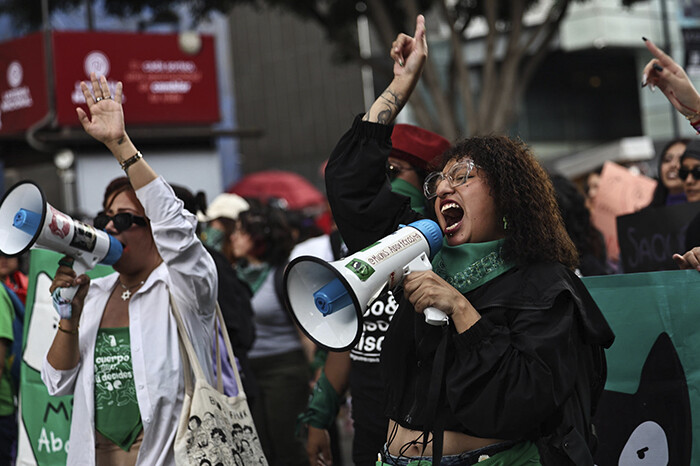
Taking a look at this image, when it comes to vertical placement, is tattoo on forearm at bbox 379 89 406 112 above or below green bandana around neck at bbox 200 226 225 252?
above

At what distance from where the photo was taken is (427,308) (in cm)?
249

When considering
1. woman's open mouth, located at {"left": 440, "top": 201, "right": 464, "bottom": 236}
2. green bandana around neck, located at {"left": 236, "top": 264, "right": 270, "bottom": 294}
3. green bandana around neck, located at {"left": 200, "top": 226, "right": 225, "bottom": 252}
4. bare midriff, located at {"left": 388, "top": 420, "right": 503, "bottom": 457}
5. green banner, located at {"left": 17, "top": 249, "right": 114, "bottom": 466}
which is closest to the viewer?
bare midriff, located at {"left": 388, "top": 420, "right": 503, "bottom": 457}

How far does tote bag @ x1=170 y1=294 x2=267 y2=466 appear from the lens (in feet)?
10.7

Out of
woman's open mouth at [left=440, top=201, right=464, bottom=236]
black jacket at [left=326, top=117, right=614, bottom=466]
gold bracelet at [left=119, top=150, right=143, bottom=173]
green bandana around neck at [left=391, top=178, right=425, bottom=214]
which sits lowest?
black jacket at [left=326, top=117, right=614, bottom=466]

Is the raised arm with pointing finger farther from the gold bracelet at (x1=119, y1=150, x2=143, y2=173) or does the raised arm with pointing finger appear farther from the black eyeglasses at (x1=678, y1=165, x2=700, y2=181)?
the gold bracelet at (x1=119, y1=150, x2=143, y2=173)

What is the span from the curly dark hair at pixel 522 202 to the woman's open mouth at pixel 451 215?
0.37 feet

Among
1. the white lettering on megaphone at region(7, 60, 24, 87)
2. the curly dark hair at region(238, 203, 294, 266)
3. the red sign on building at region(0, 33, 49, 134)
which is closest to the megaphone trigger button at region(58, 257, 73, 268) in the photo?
the curly dark hair at region(238, 203, 294, 266)

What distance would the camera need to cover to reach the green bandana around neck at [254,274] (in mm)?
6113

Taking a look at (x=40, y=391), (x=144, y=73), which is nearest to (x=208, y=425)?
(x=40, y=391)

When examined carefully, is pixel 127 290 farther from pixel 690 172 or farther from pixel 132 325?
pixel 690 172

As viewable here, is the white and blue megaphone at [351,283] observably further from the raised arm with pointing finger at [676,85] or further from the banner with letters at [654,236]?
the banner with letters at [654,236]

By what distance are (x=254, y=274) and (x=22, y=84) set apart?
6259 mm

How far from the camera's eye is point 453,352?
2.58 metres

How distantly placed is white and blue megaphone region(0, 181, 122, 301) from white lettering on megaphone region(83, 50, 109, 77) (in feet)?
26.6
